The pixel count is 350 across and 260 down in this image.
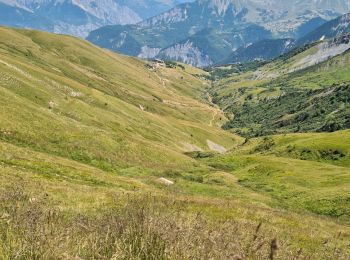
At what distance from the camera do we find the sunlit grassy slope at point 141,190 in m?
9.39

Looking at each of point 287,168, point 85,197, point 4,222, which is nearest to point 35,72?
point 287,168

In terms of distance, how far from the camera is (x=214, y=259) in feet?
28.6

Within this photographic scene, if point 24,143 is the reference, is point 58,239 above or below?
below

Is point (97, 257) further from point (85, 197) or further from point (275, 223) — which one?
point (275, 223)

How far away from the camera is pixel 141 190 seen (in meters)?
34.6

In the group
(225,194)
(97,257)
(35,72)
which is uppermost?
(35,72)

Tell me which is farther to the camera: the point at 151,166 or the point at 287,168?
the point at 287,168

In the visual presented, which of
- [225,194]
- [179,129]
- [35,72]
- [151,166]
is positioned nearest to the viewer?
[225,194]

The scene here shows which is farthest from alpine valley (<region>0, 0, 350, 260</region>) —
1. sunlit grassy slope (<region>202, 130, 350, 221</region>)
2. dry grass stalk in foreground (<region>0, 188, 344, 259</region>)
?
sunlit grassy slope (<region>202, 130, 350, 221</region>)

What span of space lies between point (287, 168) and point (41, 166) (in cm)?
4673

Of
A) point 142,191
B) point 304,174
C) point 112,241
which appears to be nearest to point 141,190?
point 142,191

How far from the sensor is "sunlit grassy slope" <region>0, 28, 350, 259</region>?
9391mm

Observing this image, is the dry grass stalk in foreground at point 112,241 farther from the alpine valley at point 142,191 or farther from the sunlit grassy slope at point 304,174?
the sunlit grassy slope at point 304,174

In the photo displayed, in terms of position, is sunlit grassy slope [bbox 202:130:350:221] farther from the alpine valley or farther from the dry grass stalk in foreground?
the dry grass stalk in foreground
